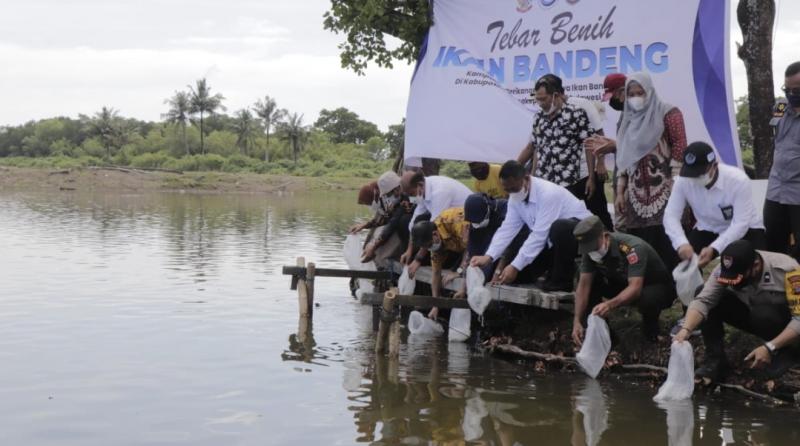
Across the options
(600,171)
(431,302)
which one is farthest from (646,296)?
(431,302)

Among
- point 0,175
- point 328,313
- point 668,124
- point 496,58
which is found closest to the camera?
point 668,124

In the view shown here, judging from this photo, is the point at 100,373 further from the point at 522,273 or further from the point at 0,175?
the point at 0,175

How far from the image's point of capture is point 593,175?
834 cm

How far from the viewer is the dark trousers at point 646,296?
6.95 meters

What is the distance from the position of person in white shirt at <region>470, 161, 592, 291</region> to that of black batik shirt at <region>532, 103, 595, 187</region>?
679 mm

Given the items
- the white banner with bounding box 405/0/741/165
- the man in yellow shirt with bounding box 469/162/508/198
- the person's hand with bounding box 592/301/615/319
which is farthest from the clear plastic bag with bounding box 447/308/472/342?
the person's hand with bounding box 592/301/615/319

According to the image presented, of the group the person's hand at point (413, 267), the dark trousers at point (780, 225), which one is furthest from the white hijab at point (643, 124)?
the person's hand at point (413, 267)

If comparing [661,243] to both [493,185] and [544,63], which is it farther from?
[544,63]

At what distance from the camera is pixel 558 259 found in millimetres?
7754

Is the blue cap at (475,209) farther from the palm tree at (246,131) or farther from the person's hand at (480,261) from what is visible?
the palm tree at (246,131)

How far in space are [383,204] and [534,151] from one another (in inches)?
90.5

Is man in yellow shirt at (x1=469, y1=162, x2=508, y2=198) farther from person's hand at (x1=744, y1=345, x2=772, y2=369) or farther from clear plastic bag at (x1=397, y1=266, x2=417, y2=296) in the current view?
person's hand at (x1=744, y1=345, x2=772, y2=369)

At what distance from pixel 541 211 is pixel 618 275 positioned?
935 mm

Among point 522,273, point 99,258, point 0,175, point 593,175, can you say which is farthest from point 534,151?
point 0,175
